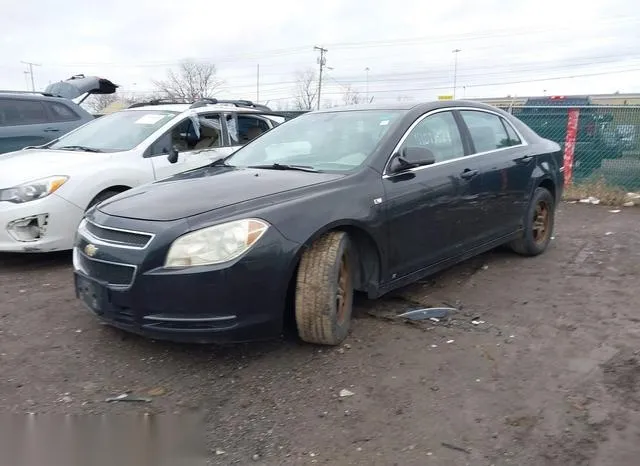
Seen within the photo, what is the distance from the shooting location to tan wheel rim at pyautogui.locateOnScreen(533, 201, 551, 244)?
5859 mm

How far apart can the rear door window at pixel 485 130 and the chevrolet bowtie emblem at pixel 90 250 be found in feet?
10.6

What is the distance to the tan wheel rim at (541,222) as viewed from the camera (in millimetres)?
5859

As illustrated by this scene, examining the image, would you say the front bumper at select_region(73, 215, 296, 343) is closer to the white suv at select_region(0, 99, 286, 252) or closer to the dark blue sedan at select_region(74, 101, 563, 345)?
the dark blue sedan at select_region(74, 101, 563, 345)

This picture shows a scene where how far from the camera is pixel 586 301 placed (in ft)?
14.9

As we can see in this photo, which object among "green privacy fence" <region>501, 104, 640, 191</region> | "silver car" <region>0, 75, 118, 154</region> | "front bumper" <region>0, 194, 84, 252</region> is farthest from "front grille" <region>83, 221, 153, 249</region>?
"green privacy fence" <region>501, 104, 640, 191</region>

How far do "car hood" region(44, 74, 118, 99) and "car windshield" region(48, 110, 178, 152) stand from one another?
5.37m

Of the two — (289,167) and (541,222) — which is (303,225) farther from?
(541,222)

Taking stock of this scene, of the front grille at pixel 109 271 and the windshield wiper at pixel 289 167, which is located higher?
the windshield wiper at pixel 289 167

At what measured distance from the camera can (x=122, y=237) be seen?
3.37 meters

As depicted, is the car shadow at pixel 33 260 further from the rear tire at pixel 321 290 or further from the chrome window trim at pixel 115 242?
the rear tire at pixel 321 290

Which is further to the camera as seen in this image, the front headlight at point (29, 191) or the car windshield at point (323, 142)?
the front headlight at point (29, 191)

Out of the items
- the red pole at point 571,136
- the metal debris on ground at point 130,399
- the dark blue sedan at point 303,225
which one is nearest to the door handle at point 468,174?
the dark blue sedan at point 303,225

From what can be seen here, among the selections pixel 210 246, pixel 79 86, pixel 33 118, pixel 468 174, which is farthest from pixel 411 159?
pixel 79 86

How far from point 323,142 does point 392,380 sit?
1.98 metres
